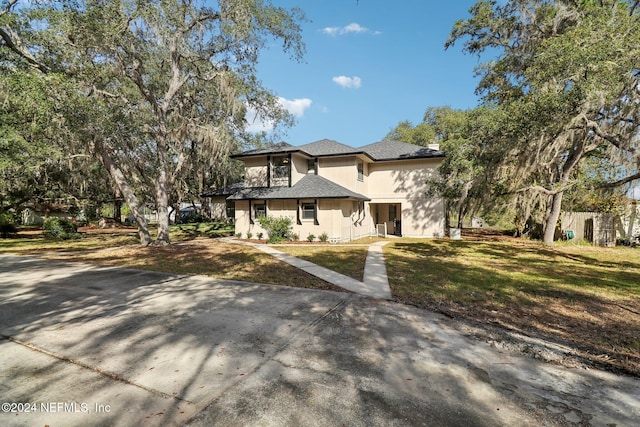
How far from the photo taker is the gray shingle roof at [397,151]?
19.0m

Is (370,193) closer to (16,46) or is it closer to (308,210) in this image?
(308,210)

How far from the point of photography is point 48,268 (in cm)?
930

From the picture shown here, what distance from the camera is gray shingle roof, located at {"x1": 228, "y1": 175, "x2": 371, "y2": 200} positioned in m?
16.5

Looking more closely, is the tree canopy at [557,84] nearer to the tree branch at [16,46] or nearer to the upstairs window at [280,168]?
the upstairs window at [280,168]

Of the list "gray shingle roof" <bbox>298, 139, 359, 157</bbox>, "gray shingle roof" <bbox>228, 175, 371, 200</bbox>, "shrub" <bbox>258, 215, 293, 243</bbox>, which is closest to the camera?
"gray shingle roof" <bbox>228, 175, 371, 200</bbox>

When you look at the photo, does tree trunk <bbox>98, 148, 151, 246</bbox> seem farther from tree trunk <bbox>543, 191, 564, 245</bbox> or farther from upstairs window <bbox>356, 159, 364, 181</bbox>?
tree trunk <bbox>543, 191, 564, 245</bbox>

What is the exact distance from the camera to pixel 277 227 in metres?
17.5

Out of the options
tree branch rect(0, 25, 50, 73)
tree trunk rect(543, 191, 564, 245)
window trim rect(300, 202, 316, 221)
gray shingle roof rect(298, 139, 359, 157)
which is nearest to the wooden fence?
tree trunk rect(543, 191, 564, 245)

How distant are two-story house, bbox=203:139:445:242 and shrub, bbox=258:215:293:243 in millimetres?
399

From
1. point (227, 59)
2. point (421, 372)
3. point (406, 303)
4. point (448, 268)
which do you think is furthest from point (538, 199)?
point (227, 59)

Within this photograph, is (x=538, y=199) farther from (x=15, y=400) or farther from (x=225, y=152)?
A: (x=15, y=400)

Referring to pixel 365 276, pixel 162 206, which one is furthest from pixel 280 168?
pixel 365 276

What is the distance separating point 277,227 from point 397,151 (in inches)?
400

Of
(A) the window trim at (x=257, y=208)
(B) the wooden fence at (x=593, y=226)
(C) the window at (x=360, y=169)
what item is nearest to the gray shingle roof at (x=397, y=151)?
(C) the window at (x=360, y=169)
